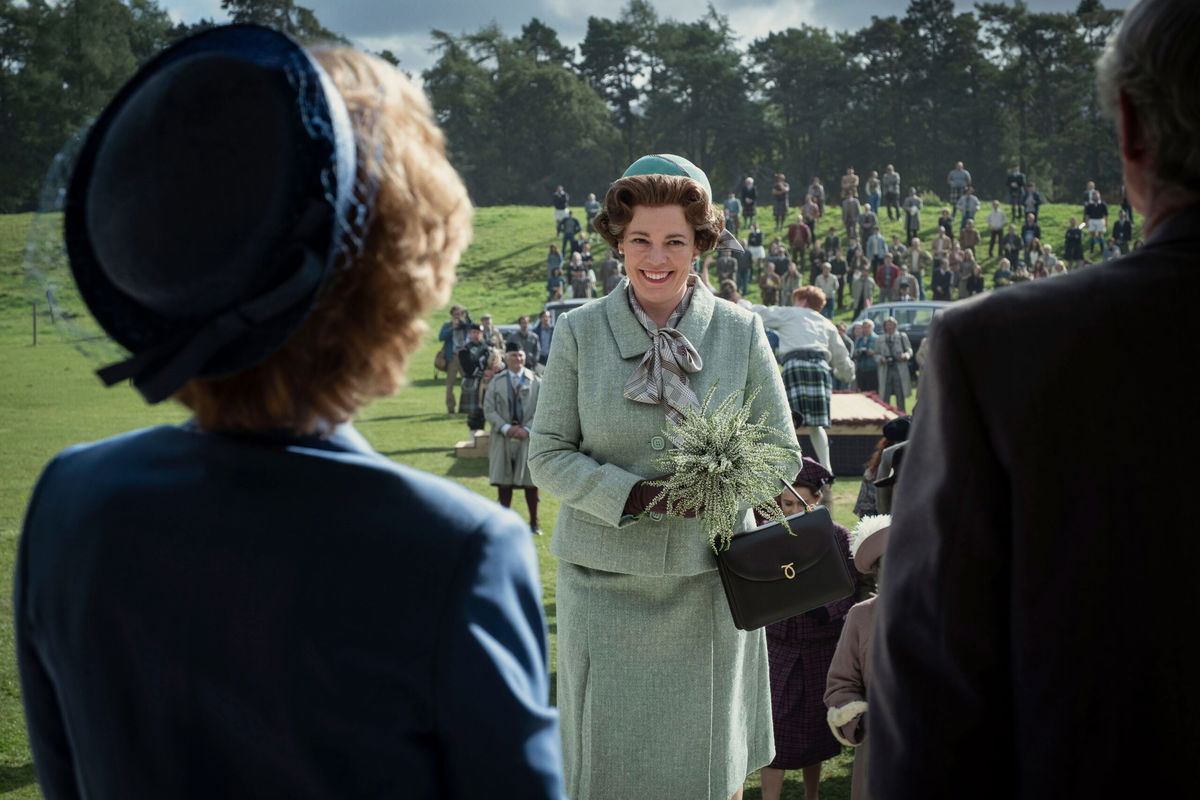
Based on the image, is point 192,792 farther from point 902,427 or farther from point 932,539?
point 902,427

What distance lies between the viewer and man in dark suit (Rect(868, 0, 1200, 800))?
1.44 metres

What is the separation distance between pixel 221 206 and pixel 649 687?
2.57 meters

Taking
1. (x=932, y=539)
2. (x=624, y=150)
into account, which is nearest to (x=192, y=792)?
(x=932, y=539)

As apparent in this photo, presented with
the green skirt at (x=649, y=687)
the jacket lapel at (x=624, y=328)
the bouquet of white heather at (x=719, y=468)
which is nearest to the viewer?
the bouquet of white heather at (x=719, y=468)

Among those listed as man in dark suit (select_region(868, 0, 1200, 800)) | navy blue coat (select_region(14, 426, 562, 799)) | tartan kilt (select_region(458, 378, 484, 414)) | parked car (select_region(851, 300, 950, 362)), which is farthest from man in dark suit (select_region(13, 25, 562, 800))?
parked car (select_region(851, 300, 950, 362))

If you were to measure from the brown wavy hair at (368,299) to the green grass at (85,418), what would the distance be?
4.3 inches

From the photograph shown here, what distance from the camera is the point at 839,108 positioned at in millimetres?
90062

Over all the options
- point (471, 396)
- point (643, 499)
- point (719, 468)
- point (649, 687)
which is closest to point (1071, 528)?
point (719, 468)

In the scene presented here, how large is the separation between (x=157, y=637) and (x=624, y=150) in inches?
3652

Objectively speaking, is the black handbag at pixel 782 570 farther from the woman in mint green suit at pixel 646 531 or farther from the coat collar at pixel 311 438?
the coat collar at pixel 311 438

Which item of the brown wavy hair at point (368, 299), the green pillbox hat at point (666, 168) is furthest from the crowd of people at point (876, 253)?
the brown wavy hair at point (368, 299)

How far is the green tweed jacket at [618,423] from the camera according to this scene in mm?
3514

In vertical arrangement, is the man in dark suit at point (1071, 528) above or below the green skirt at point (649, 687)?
above

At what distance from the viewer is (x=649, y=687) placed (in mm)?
3514
